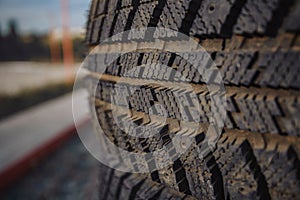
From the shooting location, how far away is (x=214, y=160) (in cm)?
57

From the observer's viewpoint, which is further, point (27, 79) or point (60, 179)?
point (27, 79)

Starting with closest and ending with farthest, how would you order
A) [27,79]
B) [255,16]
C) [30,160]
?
[255,16] < [30,160] < [27,79]

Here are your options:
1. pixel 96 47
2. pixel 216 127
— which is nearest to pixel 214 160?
pixel 216 127

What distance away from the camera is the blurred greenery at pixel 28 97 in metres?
4.32

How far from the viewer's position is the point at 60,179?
2.02m

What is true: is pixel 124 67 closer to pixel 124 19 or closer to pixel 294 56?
pixel 124 19

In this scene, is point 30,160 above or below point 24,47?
above

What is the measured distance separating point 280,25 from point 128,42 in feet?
1.11

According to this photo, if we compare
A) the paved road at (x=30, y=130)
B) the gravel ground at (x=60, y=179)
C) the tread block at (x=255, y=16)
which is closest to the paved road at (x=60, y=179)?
the gravel ground at (x=60, y=179)

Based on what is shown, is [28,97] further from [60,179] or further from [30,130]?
[60,179]

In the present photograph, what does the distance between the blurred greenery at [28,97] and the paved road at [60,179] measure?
1872mm

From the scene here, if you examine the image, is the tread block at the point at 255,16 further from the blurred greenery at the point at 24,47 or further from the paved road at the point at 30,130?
the blurred greenery at the point at 24,47

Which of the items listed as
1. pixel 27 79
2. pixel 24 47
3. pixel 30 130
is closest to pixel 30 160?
pixel 30 130

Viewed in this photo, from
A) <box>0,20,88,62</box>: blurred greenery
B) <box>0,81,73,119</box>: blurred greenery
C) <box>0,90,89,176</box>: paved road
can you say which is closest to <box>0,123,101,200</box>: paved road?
<box>0,90,89,176</box>: paved road
